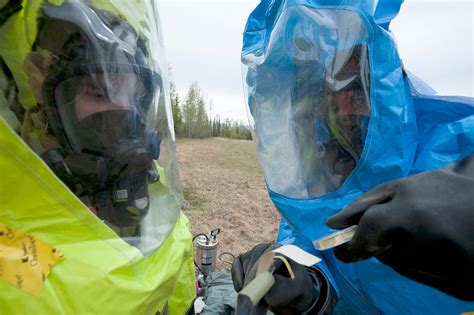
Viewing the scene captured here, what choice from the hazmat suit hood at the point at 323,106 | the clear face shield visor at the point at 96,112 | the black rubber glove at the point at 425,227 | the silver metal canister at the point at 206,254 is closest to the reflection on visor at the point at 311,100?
the hazmat suit hood at the point at 323,106

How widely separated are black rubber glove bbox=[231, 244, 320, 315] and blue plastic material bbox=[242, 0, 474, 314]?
6.0 inches

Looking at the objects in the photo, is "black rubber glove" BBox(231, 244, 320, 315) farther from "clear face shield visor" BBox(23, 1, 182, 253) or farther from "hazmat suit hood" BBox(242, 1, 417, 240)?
"clear face shield visor" BBox(23, 1, 182, 253)

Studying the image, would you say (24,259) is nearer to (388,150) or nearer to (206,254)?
(388,150)

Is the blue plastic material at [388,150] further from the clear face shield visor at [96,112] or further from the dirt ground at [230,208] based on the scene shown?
the dirt ground at [230,208]

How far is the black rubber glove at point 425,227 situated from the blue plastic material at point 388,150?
1.08 feet

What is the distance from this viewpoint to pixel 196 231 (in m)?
3.62

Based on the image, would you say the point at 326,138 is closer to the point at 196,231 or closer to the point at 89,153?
the point at 89,153

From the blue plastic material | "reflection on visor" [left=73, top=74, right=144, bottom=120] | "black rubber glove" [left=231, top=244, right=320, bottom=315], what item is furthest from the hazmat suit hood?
"reflection on visor" [left=73, top=74, right=144, bottom=120]

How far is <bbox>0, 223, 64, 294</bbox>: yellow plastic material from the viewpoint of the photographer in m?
0.48

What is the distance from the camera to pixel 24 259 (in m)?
0.50

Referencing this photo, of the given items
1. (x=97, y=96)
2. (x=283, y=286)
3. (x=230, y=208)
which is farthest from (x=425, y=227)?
(x=230, y=208)

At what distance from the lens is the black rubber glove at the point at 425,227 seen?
56 cm

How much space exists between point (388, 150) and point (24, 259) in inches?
37.8

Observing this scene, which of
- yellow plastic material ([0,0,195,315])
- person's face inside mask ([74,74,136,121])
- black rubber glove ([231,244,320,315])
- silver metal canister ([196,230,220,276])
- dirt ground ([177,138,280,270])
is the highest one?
person's face inside mask ([74,74,136,121])
